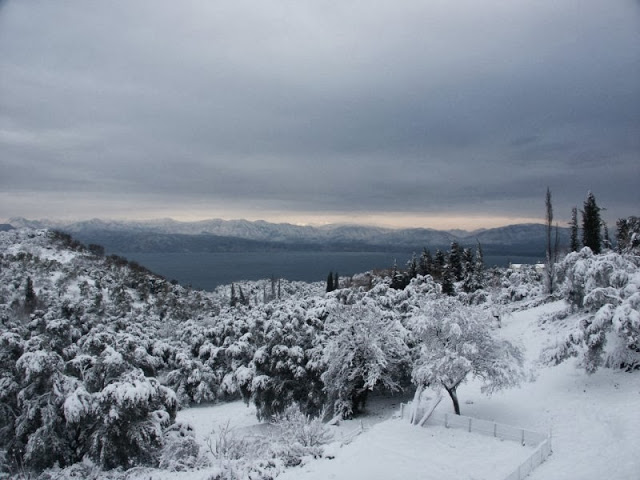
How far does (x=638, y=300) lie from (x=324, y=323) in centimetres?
1792

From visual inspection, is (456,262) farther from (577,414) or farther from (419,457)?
(419,457)

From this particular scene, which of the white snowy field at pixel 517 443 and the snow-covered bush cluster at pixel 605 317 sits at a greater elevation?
the snow-covered bush cluster at pixel 605 317

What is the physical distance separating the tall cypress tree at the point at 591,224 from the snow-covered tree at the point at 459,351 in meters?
40.2

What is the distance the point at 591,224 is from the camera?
5384 cm

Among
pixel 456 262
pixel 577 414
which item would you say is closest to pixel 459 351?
pixel 577 414

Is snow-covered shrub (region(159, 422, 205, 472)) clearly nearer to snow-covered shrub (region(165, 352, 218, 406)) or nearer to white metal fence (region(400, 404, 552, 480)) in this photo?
white metal fence (region(400, 404, 552, 480))

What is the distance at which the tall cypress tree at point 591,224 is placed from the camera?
175ft

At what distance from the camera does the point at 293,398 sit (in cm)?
2767

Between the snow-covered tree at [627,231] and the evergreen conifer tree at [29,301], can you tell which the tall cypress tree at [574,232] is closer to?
the snow-covered tree at [627,231]

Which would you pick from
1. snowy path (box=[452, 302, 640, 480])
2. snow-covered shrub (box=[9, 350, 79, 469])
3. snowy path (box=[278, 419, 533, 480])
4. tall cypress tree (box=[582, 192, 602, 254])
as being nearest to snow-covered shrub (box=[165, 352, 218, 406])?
snow-covered shrub (box=[9, 350, 79, 469])

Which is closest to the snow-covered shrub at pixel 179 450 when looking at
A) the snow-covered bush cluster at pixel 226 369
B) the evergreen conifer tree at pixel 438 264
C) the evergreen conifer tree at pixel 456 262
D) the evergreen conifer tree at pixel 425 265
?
the snow-covered bush cluster at pixel 226 369

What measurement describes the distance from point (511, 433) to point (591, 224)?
45738mm

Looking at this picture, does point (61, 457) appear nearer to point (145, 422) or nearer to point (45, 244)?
point (145, 422)

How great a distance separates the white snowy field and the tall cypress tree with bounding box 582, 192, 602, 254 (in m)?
35.5
